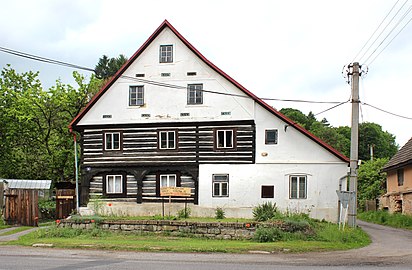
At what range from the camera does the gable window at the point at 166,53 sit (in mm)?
31000

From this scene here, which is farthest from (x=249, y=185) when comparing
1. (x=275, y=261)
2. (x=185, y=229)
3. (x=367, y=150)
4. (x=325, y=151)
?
(x=367, y=150)

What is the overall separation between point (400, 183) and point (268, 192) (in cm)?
1401

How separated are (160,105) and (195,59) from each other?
3.69m

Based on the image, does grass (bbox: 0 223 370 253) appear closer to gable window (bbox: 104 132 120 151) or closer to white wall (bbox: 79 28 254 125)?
gable window (bbox: 104 132 120 151)

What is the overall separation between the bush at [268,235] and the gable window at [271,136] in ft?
28.8

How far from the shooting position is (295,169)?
29.3 metres

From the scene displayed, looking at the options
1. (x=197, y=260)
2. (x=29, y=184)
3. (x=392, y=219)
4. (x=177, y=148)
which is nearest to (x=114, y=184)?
(x=177, y=148)

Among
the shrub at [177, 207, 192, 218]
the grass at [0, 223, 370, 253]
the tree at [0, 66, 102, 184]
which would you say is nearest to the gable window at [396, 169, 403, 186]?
the grass at [0, 223, 370, 253]

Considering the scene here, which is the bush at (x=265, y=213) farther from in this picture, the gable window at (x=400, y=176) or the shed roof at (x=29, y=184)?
the shed roof at (x=29, y=184)

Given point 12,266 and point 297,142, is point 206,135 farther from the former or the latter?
point 12,266

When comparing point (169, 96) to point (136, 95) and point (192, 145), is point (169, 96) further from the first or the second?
point (192, 145)

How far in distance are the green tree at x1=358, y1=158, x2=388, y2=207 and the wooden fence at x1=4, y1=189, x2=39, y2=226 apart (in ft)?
119

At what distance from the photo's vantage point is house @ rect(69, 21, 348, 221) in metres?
29.3

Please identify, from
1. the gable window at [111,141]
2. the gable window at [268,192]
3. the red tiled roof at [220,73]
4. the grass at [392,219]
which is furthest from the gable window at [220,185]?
Answer: the grass at [392,219]
